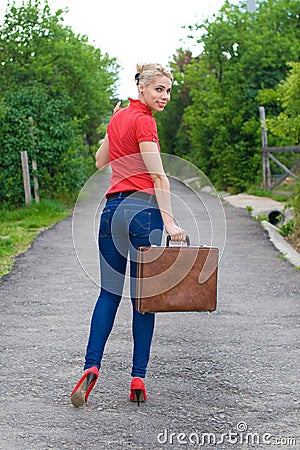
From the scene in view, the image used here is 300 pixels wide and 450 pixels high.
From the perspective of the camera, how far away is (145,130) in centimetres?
418

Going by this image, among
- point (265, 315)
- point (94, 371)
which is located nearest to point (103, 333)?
point (94, 371)

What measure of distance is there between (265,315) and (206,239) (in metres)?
2.32

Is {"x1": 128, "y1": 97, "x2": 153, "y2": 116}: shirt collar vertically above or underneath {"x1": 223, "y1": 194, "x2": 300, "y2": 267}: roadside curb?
above

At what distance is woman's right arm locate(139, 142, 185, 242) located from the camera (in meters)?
4.16

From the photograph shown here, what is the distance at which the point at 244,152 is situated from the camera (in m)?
23.8

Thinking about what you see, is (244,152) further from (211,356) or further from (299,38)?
(211,356)

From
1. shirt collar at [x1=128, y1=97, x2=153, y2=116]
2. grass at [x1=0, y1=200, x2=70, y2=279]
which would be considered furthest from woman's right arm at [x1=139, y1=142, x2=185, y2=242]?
grass at [x1=0, y1=200, x2=70, y2=279]

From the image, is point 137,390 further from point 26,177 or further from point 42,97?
point 42,97

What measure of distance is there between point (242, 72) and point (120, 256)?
20543 millimetres

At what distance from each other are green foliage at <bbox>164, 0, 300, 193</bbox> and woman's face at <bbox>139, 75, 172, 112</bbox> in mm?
18952

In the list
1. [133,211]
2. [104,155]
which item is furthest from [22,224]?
[133,211]

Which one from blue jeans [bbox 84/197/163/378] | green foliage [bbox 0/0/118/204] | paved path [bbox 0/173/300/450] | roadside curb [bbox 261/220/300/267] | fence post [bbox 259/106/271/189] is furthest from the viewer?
fence post [bbox 259/106/271/189]

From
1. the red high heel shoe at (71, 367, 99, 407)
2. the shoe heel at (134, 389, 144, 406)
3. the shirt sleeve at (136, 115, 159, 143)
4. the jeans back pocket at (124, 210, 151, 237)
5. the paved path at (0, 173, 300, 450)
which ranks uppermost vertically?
the shirt sleeve at (136, 115, 159, 143)

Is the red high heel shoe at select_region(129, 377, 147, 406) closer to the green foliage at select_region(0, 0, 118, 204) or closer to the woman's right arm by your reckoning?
the woman's right arm
